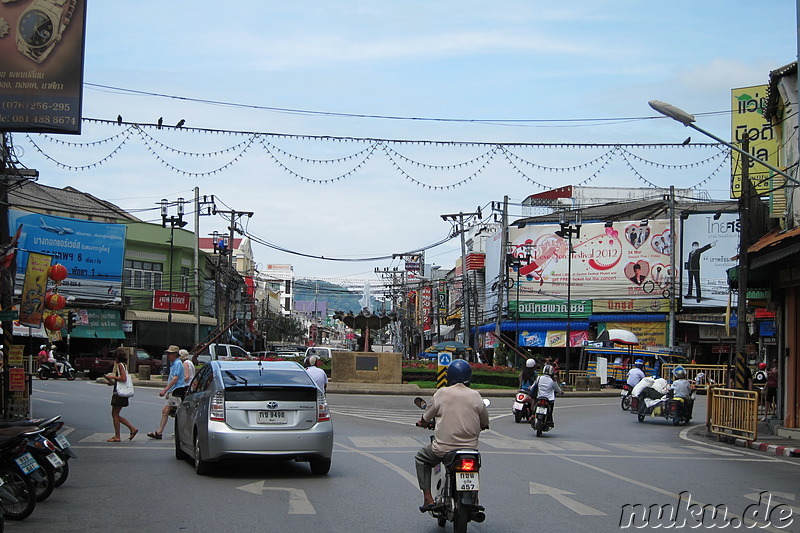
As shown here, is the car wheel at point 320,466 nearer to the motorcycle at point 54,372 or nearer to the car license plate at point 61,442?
the car license plate at point 61,442

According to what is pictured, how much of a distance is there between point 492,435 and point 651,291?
45.1 metres

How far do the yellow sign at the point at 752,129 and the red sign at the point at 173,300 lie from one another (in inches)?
1548

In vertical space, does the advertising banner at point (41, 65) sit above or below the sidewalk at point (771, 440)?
above

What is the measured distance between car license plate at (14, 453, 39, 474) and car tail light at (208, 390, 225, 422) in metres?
3.04

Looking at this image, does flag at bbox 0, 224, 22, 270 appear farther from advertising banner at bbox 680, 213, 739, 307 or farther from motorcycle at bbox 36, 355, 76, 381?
advertising banner at bbox 680, 213, 739, 307

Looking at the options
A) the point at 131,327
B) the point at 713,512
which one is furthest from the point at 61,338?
the point at 713,512

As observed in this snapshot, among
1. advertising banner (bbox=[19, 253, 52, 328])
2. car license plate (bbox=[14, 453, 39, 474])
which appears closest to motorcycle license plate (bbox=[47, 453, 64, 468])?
car license plate (bbox=[14, 453, 39, 474])

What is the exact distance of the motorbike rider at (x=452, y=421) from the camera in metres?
8.66

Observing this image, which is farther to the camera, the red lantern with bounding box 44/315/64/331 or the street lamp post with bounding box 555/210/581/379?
the street lamp post with bounding box 555/210/581/379

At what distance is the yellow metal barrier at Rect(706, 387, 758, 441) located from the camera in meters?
20.6

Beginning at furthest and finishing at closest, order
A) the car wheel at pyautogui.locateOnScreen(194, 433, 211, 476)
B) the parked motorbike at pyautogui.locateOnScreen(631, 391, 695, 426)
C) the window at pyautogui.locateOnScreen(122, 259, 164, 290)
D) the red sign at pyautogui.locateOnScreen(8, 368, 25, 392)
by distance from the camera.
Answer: the window at pyautogui.locateOnScreen(122, 259, 164, 290)
the parked motorbike at pyautogui.locateOnScreen(631, 391, 695, 426)
the red sign at pyautogui.locateOnScreen(8, 368, 25, 392)
the car wheel at pyautogui.locateOnScreen(194, 433, 211, 476)

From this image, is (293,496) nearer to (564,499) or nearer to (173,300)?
(564,499)

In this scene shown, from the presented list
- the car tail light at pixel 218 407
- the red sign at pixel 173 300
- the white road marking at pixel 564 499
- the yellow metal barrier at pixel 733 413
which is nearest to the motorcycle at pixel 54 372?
the red sign at pixel 173 300

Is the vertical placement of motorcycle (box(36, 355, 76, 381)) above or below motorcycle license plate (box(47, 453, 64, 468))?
below
